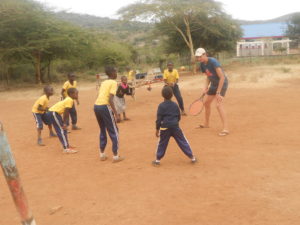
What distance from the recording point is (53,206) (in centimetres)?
366

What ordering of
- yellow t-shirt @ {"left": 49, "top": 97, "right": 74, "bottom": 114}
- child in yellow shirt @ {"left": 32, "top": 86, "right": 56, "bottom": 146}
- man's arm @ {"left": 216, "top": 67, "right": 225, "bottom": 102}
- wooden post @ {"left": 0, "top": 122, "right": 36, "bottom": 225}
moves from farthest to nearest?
child in yellow shirt @ {"left": 32, "top": 86, "right": 56, "bottom": 146}
man's arm @ {"left": 216, "top": 67, "right": 225, "bottom": 102}
yellow t-shirt @ {"left": 49, "top": 97, "right": 74, "bottom": 114}
wooden post @ {"left": 0, "top": 122, "right": 36, "bottom": 225}

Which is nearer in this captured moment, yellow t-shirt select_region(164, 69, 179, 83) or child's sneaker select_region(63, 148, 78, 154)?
child's sneaker select_region(63, 148, 78, 154)

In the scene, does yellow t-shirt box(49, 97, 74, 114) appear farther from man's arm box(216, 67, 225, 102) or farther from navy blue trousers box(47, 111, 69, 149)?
man's arm box(216, 67, 225, 102)

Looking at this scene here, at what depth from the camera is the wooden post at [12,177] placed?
2.09 m

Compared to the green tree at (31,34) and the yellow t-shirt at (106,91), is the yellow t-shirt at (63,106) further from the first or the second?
the green tree at (31,34)

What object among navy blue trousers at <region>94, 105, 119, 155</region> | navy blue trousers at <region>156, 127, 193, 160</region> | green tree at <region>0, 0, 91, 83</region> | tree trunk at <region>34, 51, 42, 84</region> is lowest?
navy blue trousers at <region>156, 127, 193, 160</region>

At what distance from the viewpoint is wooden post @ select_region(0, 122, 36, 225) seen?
2.09 m

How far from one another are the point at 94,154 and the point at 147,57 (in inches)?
1081

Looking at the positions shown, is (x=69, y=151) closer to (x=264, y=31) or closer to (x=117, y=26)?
(x=117, y=26)

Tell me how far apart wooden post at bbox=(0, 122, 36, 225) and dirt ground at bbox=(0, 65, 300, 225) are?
111 cm

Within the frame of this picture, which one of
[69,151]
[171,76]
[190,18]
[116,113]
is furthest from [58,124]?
[190,18]

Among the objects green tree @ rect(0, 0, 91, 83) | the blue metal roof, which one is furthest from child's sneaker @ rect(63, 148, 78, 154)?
the blue metal roof

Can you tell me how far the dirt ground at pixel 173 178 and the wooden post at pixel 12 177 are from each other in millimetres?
1111

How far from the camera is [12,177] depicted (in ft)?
7.08
